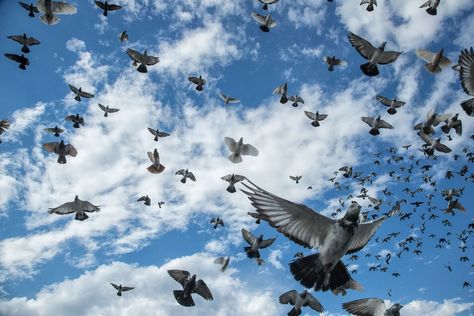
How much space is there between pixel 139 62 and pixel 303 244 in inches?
543

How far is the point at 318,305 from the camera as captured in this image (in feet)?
45.0

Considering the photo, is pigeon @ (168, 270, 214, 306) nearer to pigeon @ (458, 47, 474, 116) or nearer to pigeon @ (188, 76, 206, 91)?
pigeon @ (188, 76, 206, 91)

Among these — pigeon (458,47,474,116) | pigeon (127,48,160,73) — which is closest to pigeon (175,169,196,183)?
pigeon (127,48,160,73)

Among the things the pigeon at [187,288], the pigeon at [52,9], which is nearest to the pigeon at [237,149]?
the pigeon at [187,288]

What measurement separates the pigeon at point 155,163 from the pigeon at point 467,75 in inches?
466

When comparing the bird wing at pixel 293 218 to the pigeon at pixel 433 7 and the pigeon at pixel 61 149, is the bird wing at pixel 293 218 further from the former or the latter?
the pigeon at pixel 61 149

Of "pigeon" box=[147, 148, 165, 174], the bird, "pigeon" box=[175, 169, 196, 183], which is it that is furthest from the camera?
"pigeon" box=[175, 169, 196, 183]

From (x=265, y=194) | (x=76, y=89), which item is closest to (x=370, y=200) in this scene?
(x=265, y=194)

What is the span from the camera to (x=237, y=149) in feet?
61.7

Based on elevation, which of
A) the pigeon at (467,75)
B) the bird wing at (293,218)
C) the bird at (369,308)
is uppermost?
the pigeon at (467,75)

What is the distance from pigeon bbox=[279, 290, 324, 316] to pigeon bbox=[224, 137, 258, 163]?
7.05 meters

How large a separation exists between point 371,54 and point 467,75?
11.0 feet

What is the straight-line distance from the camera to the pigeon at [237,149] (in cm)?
1875

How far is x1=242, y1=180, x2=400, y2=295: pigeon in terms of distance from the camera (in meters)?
7.28
